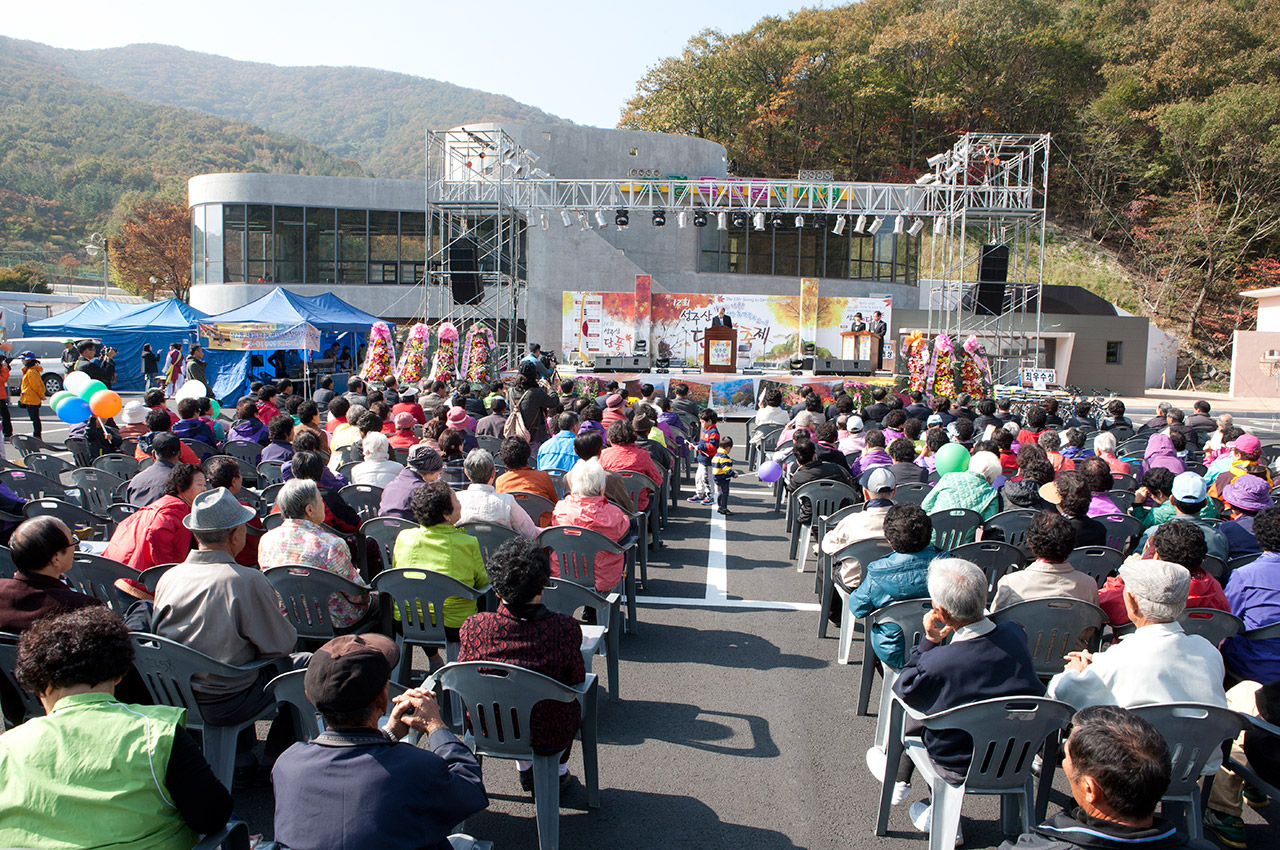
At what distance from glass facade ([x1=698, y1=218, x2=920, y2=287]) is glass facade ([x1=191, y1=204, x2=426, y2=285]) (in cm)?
1092

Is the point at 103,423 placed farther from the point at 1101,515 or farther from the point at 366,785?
the point at 1101,515

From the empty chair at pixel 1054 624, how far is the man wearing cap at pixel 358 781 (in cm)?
260

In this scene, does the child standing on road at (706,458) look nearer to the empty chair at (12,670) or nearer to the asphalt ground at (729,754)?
the asphalt ground at (729,754)

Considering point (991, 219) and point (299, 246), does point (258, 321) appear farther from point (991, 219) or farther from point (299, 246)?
point (991, 219)

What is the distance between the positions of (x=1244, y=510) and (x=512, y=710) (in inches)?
181

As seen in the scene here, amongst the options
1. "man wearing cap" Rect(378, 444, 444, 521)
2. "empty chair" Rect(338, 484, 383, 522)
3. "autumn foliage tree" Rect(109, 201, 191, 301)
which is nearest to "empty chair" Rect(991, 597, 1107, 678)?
"man wearing cap" Rect(378, 444, 444, 521)

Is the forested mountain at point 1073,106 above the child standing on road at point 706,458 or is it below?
above

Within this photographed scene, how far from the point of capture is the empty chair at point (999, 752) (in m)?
2.79

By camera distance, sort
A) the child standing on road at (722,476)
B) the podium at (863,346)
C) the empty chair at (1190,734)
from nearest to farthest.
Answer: the empty chair at (1190,734) → the child standing on road at (722,476) → the podium at (863,346)

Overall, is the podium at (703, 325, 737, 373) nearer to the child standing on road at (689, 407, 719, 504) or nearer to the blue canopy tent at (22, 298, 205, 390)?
the child standing on road at (689, 407, 719, 504)

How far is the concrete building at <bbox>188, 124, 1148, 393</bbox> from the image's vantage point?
A: 1077 inches

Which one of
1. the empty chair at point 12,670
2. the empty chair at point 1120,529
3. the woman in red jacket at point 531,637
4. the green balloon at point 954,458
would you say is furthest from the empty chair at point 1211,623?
the empty chair at point 12,670

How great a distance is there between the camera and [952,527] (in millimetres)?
5594

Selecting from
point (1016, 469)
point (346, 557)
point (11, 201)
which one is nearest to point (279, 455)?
point (346, 557)
